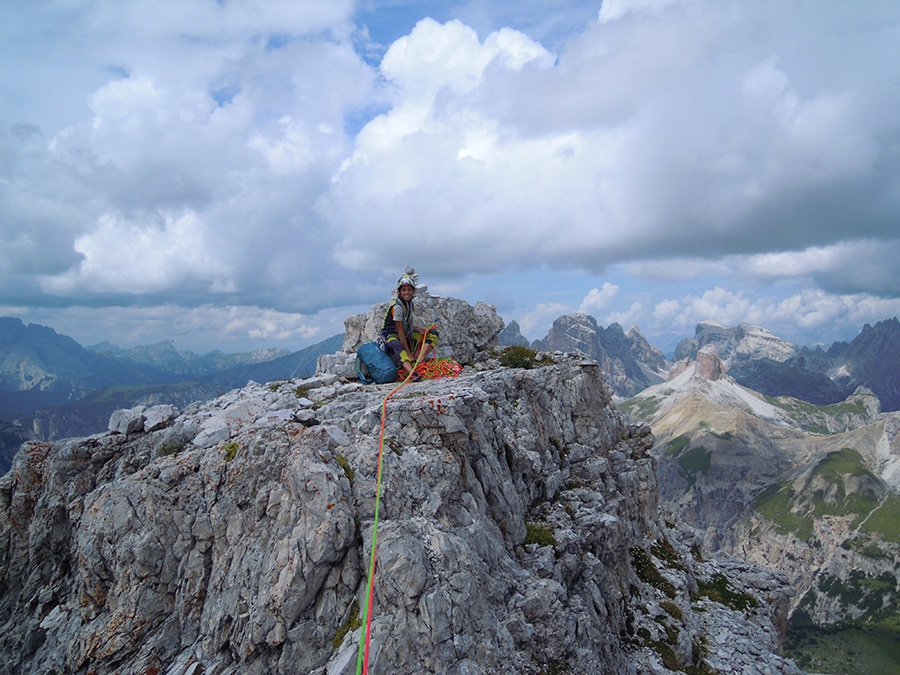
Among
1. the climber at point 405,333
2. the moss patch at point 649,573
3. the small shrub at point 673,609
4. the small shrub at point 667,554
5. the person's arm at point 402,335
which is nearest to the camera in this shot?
the climber at point 405,333

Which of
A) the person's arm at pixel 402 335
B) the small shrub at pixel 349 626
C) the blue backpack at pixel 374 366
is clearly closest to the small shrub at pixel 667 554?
the person's arm at pixel 402 335

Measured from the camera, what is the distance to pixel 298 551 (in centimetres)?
1286

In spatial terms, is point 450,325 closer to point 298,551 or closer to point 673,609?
point 673,609

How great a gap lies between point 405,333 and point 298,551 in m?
12.6

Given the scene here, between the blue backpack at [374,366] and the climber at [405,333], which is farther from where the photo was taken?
the blue backpack at [374,366]

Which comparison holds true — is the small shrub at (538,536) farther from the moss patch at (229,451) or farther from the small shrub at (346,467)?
the moss patch at (229,451)

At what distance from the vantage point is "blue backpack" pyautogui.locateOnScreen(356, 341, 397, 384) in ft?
75.3

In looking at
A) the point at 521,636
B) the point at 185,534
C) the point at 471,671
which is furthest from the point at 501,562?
the point at 185,534

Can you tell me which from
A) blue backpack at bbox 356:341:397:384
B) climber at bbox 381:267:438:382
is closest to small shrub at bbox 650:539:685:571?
climber at bbox 381:267:438:382

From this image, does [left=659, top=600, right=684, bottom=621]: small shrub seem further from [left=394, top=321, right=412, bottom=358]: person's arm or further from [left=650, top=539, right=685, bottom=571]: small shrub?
[left=394, top=321, right=412, bottom=358]: person's arm

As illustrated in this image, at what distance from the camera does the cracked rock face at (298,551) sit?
485 inches

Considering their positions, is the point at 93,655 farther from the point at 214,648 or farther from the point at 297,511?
the point at 297,511

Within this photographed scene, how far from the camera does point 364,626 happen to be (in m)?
11.6

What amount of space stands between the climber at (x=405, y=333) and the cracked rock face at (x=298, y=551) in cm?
258
